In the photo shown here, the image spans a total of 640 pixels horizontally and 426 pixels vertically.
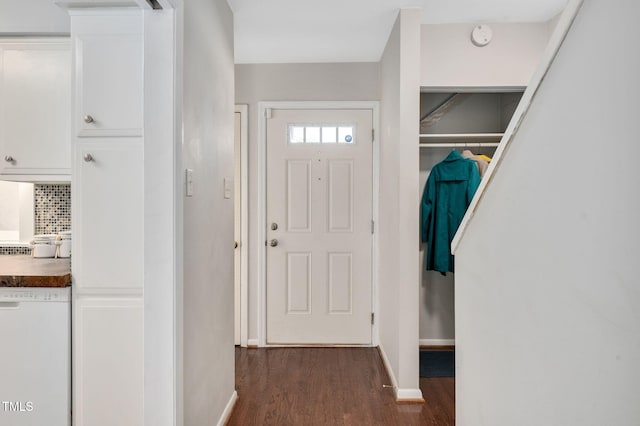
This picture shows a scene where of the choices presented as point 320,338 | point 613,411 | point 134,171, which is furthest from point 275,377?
point 613,411

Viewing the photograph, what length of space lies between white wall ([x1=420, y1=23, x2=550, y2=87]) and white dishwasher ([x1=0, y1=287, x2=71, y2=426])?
8.23 ft

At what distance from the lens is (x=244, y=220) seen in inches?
128

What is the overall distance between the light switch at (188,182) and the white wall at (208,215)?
2cm

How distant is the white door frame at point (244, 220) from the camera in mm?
3232

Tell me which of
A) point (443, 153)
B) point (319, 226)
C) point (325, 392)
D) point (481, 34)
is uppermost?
point (481, 34)

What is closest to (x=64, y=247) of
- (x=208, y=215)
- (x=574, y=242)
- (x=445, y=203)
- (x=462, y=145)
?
(x=208, y=215)

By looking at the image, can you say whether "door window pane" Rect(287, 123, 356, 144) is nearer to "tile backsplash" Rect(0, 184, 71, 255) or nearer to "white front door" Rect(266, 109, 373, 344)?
"white front door" Rect(266, 109, 373, 344)

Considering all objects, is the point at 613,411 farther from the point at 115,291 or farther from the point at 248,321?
the point at 248,321

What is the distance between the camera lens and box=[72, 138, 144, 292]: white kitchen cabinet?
170 centimetres

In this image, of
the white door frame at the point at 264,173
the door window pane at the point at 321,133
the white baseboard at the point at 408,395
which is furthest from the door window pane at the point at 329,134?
the white baseboard at the point at 408,395

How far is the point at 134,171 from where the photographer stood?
5.62ft

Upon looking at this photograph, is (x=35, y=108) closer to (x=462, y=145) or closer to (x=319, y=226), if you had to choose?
(x=319, y=226)

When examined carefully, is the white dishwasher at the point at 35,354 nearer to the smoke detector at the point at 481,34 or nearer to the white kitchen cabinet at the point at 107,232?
the white kitchen cabinet at the point at 107,232

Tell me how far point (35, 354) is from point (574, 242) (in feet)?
6.86
